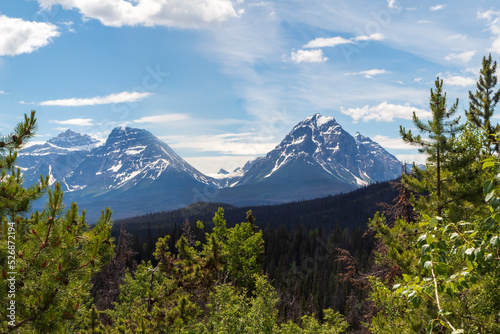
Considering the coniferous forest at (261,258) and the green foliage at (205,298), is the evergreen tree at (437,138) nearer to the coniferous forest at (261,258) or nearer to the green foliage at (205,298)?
the coniferous forest at (261,258)

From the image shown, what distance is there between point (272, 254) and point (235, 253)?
9037cm

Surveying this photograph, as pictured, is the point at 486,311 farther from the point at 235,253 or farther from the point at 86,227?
the point at 235,253

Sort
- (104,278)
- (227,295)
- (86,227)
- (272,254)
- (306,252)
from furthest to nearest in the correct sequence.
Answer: (306,252) < (272,254) < (104,278) < (227,295) < (86,227)

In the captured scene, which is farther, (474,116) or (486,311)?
(474,116)

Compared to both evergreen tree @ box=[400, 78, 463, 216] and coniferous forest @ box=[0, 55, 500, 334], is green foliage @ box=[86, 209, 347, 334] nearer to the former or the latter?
coniferous forest @ box=[0, 55, 500, 334]

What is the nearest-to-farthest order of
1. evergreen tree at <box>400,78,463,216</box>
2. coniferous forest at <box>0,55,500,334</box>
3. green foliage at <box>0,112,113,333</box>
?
1. coniferous forest at <box>0,55,500,334</box>
2. green foliage at <box>0,112,113,333</box>
3. evergreen tree at <box>400,78,463,216</box>

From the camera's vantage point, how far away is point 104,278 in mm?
42906

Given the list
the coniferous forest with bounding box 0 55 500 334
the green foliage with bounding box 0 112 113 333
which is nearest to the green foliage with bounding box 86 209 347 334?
the coniferous forest with bounding box 0 55 500 334

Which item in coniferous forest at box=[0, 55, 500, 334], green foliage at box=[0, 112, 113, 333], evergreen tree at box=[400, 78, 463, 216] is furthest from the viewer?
evergreen tree at box=[400, 78, 463, 216]

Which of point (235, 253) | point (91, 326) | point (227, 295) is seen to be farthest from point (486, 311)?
point (235, 253)

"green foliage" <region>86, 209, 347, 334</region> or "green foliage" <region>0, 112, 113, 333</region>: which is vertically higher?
"green foliage" <region>0, 112, 113, 333</region>

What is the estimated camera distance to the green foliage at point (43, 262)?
6770 mm

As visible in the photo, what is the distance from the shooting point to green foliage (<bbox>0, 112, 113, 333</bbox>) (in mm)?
6770

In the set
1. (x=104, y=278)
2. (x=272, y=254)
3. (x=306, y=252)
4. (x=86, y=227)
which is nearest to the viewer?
(x=86, y=227)
